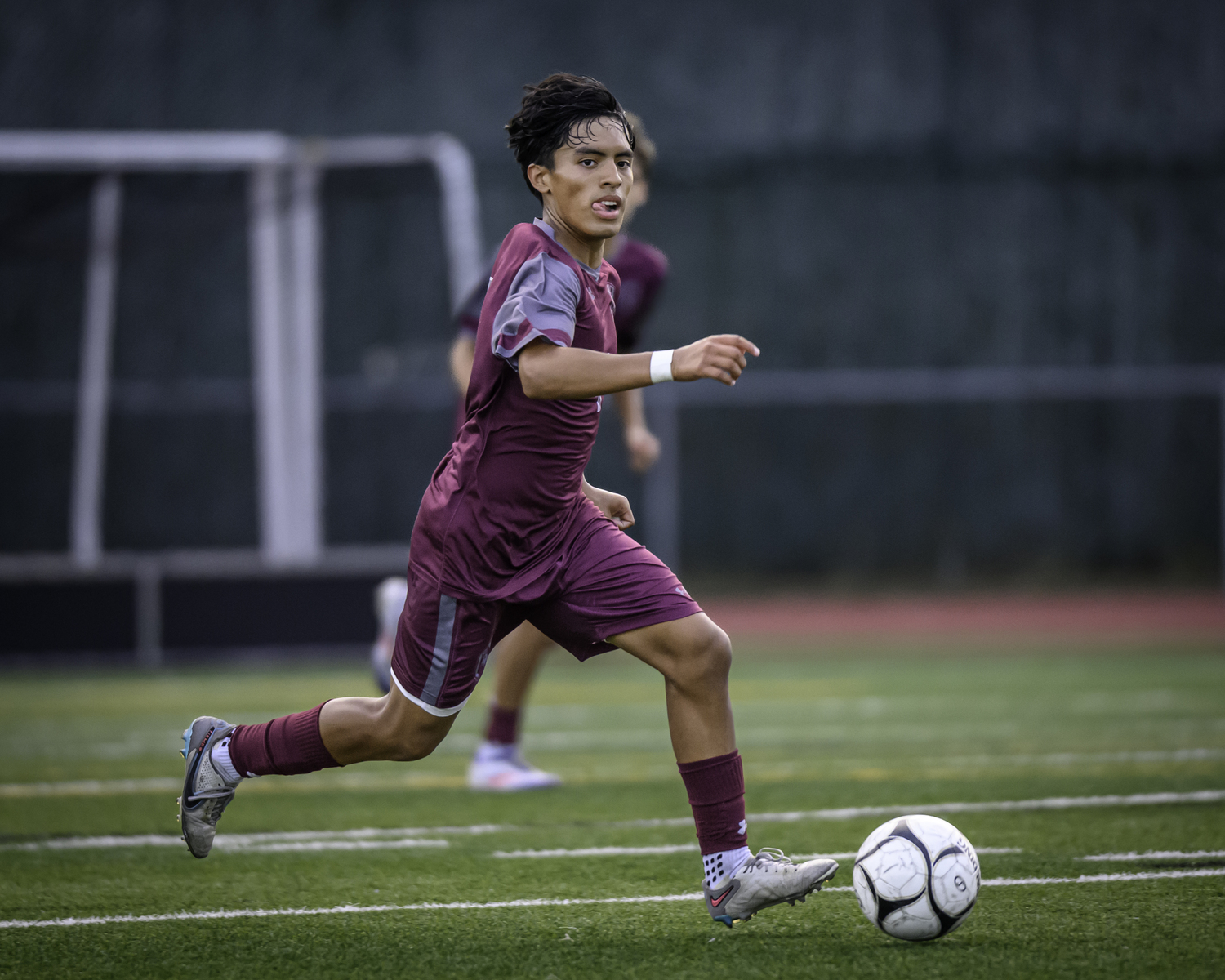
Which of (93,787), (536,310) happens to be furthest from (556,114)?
(93,787)

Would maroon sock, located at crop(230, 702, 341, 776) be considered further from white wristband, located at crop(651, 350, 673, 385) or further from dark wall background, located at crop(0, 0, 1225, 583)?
dark wall background, located at crop(0, 0, 1225, 583)

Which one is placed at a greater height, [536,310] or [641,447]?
[536,310]

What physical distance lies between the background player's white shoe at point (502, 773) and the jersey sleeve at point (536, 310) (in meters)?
2.81

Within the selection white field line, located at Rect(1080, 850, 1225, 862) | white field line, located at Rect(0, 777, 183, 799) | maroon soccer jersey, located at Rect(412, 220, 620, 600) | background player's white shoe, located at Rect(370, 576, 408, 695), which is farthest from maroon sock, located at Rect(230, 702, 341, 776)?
background player's white shoe, located at Rect(370, 576, 408, 695)

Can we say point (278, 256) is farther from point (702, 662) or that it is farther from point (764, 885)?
point (764, 885)

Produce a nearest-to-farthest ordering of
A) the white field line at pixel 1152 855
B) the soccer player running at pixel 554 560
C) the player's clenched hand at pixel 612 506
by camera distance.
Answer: the soccer player running at pixel 554 560 < the player's clenched hand at pixel 612 506 < the white field line at pixel 1152 855

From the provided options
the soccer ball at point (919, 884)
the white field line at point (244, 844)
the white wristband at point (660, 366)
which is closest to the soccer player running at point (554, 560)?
the soccer ball at point (919, 884)

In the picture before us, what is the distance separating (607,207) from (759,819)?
7.71ft

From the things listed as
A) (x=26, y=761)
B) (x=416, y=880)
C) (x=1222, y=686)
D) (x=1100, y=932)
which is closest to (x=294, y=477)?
(x=26, y=761)

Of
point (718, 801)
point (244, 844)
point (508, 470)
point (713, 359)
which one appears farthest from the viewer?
point (244, 844)

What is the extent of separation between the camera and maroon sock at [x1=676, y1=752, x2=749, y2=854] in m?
3.68

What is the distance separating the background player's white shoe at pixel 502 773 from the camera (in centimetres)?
608

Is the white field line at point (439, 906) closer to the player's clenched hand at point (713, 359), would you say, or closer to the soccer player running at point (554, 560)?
the soccer player running at point (554, 560)

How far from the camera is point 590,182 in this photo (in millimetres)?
3742
